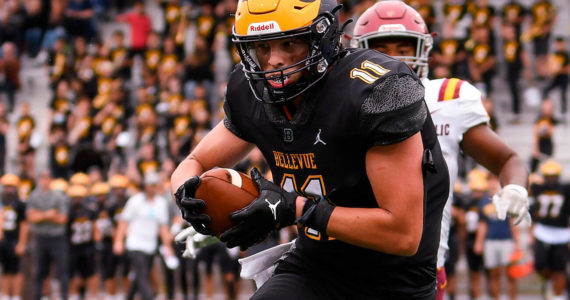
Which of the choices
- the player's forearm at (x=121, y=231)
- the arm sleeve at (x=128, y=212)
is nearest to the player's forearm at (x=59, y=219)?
the player's forearm at (x=121, y=231)

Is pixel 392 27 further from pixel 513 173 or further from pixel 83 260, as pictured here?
pixel 83 260

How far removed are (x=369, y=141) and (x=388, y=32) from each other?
118 centimetres

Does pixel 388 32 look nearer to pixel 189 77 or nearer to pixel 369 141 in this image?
pixel 369 141

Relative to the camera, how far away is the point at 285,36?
2699 mm

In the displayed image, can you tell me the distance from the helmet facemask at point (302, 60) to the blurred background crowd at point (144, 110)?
23.8ft

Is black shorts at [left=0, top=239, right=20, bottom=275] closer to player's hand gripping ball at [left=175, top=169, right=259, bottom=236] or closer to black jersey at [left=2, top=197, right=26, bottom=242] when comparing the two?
black jersey at [left=2, top=197, right=26, bottom=242]

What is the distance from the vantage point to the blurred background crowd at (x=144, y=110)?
35.1 ft

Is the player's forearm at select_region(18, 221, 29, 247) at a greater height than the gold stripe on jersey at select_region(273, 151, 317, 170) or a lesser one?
lesser

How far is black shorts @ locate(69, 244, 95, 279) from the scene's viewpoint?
1112 centimetres

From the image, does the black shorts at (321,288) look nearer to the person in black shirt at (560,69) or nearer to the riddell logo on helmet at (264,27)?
the riddell logo on helmet at (264,27)

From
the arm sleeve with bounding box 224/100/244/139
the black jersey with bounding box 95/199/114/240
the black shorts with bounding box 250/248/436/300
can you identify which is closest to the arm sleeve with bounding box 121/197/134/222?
the black jersey with bounding box 95/199/114/240

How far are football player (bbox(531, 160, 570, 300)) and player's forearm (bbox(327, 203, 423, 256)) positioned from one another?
769 cm

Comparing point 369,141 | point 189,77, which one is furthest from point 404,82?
point 189,77

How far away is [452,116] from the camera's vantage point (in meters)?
3.66
